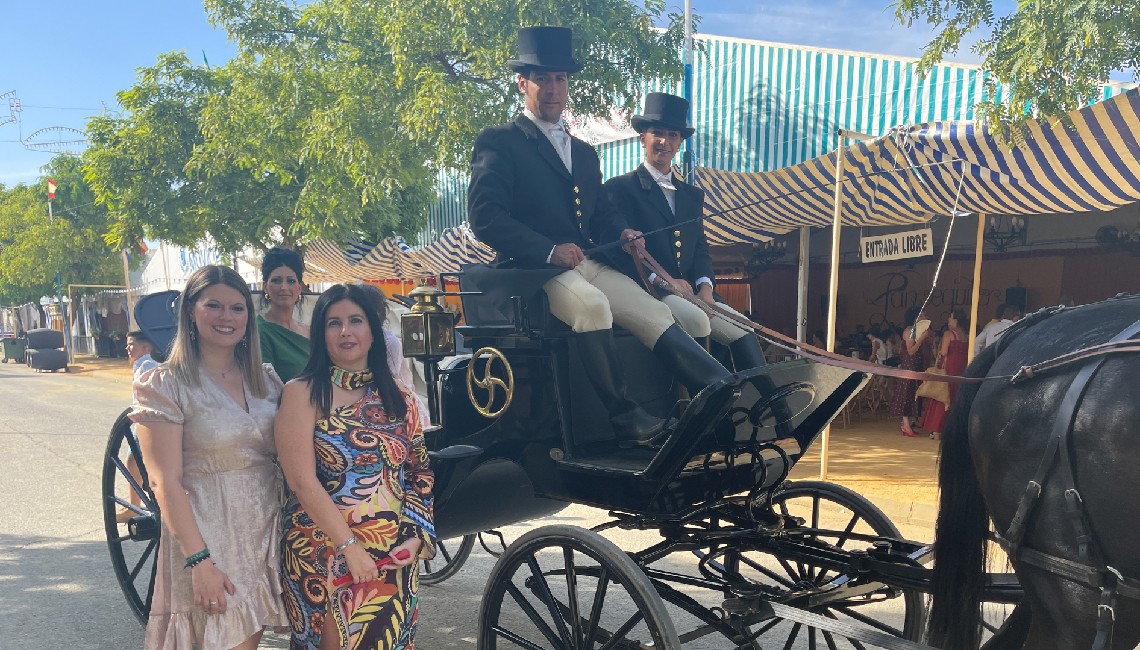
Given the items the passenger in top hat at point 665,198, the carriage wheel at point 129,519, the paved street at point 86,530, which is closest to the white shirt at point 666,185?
the passenger in top hat at point 665,198

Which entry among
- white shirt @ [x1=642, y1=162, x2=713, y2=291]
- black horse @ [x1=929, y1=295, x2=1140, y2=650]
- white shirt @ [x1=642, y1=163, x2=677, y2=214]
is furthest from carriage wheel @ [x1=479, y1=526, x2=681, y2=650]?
white shirt @ [x1=642, y1=163, x2=677, y2=214]

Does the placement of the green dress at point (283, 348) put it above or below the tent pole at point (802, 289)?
below

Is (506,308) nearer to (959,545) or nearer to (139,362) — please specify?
(139,362)

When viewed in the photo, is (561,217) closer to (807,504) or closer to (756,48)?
(807,504)

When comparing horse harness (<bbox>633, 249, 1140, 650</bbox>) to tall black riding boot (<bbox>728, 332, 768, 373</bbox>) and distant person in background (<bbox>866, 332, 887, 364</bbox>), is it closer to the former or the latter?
tall black riding boot (<bbox>728, 332, 768, 373</bbox>)

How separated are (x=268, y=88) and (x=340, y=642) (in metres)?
8.92

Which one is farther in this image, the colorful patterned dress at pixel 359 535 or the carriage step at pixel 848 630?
the colorful patterned dress at pixel 359 535

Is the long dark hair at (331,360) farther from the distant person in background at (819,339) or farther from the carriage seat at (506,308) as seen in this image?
the distant person in background at (819,339)

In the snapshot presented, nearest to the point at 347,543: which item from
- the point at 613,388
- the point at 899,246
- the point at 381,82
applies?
the point at 613,388

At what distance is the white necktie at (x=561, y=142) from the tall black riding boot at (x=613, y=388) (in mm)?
853

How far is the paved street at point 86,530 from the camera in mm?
3879

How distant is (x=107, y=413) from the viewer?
12523mm

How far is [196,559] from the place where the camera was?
2365 mm

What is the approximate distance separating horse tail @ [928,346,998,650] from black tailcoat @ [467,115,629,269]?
153cm
